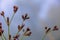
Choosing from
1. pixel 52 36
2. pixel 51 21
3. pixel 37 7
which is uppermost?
pixel 37 7

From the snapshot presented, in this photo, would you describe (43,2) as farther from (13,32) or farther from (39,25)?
(13,32)

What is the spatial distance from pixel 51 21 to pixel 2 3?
427 mm

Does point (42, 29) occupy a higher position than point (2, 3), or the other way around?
point (2, 3)

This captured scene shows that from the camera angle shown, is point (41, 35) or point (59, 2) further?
point (59, 2)

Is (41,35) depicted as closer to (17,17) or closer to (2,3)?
(17,17)

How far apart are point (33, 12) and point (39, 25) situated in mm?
120

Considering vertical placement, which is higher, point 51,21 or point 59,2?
point 59,2

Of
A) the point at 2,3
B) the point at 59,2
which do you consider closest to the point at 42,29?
the point at 59,2

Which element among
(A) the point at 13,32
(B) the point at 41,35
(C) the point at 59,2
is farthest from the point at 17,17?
(C) the point at 59,2

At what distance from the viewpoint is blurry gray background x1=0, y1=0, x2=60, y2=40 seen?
3.65ft

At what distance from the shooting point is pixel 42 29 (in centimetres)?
113

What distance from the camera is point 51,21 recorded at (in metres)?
1.16

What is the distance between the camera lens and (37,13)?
117cm

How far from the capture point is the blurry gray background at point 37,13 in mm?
1111
